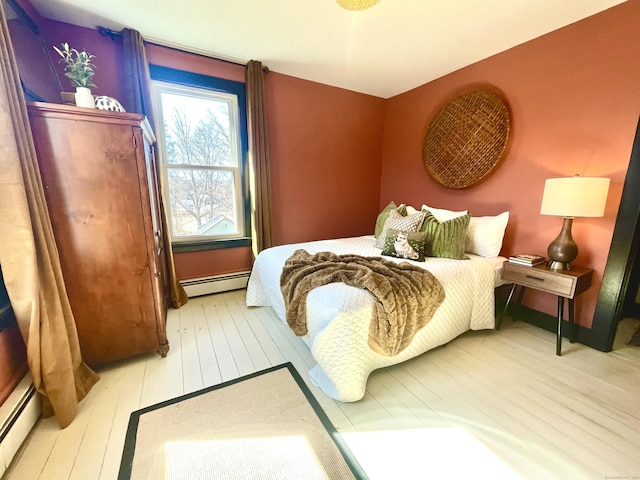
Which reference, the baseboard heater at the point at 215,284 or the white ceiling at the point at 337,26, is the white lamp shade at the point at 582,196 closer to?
the white ceiling at the point at 337,26

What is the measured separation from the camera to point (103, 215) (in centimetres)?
155

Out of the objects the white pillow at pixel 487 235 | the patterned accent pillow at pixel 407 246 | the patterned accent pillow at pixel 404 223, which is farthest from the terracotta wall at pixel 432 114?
the patterned accent pillow at pixel 407 246

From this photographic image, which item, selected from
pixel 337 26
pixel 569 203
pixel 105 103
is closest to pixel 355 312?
pixel 569 203

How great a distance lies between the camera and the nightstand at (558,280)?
1.83m

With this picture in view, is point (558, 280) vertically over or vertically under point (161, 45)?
under

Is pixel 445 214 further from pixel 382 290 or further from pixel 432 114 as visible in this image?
pixel 382 290

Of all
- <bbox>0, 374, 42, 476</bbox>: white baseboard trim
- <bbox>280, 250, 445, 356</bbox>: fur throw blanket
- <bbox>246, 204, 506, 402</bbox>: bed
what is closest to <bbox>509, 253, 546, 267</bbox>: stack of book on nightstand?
<bbox>246, 204, 506, 402</bbox>: bed

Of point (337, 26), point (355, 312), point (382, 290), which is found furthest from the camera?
point (337, 26)

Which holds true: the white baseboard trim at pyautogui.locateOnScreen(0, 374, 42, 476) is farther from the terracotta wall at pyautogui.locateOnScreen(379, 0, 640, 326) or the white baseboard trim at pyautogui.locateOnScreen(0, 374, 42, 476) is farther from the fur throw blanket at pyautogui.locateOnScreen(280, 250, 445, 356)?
the terracotta wall at pyautogui.locateOnScreen(379, 0, 640, 326)

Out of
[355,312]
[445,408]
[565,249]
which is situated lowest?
[445,408]

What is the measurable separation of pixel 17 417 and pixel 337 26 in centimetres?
311

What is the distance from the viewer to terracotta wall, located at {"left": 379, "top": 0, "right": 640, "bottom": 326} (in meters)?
1.82

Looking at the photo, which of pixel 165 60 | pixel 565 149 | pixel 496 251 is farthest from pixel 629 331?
pixel 165 60

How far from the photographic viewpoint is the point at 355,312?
142 cm
